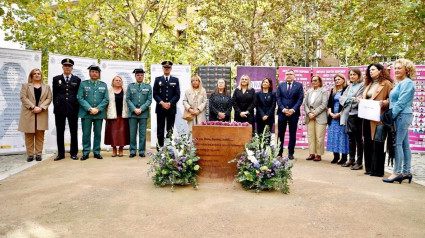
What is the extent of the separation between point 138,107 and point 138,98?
0.20 metres

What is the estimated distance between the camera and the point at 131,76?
31.3 feet

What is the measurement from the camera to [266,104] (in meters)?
8.23

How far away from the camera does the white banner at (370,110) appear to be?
19.9ft

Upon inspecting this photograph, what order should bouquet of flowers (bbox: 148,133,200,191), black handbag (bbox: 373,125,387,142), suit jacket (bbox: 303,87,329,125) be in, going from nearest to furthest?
bouquet of flowers (bbox: 148,133,200,191) → black handbag (bbox: 373,125,387,142) → suit jacket (bbox: 303,87,329,125)

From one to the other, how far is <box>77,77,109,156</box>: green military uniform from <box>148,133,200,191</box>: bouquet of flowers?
2997mm

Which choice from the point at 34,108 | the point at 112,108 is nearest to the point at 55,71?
the point at 34,108

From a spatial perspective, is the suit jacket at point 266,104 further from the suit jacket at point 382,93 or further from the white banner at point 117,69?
the white banner at point 117,69

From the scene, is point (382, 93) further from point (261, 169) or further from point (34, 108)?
point (34, 108)

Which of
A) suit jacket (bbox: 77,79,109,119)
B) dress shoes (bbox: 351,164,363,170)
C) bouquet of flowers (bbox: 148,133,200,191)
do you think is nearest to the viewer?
bouquet of flowers (bbox: 148,133,200,191)

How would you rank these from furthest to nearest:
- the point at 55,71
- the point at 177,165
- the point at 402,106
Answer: the point at 55,71 → the point at 402,106 → the point at 177,165

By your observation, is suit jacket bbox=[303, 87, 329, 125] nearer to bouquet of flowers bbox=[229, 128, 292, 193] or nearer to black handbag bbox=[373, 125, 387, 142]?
black handbag bbox=[373, 125, 387, 142]

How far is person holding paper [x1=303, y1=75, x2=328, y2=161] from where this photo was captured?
7988 mm

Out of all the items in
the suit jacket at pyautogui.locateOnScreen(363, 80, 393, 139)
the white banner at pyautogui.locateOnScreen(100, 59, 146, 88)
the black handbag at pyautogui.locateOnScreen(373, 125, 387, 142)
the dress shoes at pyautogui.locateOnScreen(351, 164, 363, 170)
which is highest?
the white banner at pyautogui.locateOnScreen(100, 59, 146, 88)

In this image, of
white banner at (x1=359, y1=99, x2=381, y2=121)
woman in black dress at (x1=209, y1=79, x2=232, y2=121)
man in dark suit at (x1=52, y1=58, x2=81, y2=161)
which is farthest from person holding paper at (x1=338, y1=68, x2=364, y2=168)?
man in dark suit at (x1=52, y1=58, x2=81, y2=161)
